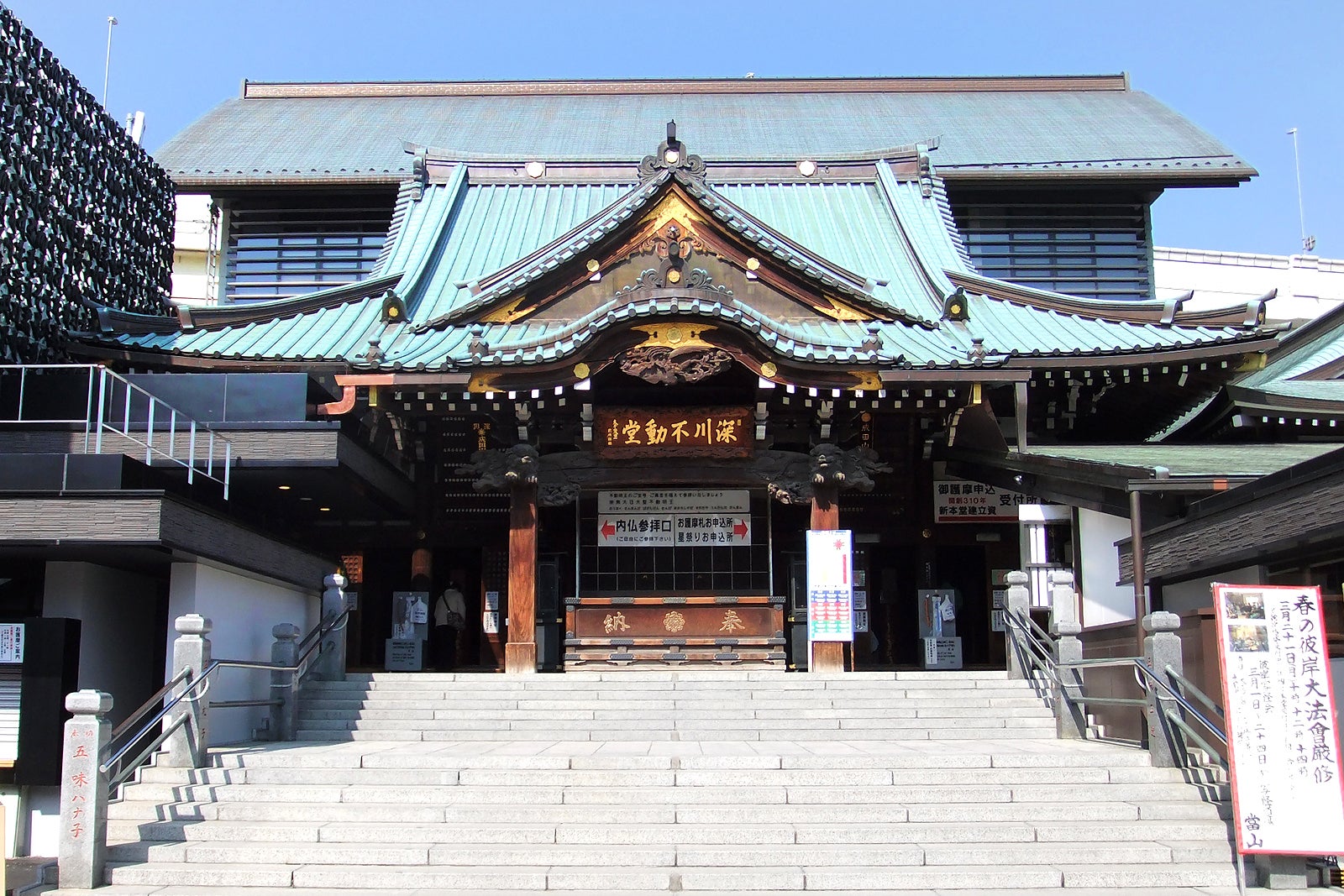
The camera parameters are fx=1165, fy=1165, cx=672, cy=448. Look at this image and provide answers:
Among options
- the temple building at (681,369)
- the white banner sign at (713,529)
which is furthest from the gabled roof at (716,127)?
the white banner sign at (713,529)

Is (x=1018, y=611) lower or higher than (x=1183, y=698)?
higher

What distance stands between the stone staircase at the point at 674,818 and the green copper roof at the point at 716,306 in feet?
17.8

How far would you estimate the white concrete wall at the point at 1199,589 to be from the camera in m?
11.6

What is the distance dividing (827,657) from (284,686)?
→ 6.86 m

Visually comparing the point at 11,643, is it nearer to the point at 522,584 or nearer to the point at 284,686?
the point at 284,686

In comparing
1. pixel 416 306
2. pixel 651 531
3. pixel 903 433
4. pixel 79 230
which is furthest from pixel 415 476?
pixel 903 433

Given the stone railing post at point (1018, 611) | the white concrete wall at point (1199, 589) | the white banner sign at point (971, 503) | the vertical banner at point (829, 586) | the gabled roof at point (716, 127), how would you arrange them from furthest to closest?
1. the gabled roof at point (716, 127)
2. the white banner sign at point (971, 503)
3. the vertical banner at point (829, 586)
4. the stone railing post at point (1018, 611)
5. the white concrete wall at point (1199, 589)

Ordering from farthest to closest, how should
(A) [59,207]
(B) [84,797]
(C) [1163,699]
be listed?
(A) [59,207], (C) [1163,699], (B) [84,797]

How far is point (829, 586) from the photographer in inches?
613

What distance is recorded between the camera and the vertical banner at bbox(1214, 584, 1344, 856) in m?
8.62

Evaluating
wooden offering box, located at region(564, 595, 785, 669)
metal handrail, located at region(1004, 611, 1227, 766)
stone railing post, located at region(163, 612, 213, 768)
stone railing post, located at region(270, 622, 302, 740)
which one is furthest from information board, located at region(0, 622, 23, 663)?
metal handrail, located at region(1004, 611, 1227, 766)

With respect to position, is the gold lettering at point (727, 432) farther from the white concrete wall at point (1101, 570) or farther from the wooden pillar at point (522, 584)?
the white concrete wall at point (1101, 570)

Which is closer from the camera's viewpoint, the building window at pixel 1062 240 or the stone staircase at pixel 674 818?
the stone staircase at pixel 674 818

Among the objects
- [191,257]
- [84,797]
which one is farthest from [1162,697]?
[191,257]
